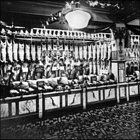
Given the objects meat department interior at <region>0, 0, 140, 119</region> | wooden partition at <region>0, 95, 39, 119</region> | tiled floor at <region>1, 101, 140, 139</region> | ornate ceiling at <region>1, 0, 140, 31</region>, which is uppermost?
ornate ceiling at <region>1, 0, 140, 31</region>

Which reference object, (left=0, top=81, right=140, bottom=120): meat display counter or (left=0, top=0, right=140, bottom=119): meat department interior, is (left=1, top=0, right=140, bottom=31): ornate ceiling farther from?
(left=0, top=81, right=140, bottom=120): meat display counter

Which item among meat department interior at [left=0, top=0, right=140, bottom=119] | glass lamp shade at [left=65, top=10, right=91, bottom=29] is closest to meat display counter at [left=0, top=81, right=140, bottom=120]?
meat department interior at [left=0, top=0, right=140, bottom=119]

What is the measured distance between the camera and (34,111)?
4.18 metres

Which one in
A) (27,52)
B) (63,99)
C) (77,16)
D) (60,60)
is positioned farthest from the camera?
(60,60)

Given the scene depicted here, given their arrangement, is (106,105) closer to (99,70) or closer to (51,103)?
(99,70)

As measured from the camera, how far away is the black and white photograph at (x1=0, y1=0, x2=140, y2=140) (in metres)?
3.57

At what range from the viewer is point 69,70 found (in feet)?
17.6

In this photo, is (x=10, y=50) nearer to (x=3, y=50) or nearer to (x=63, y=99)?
(x=3, y=50)

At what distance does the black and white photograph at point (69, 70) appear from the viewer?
3.57 metres

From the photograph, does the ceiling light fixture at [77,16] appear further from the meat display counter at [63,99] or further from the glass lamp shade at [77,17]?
the meat display counter at [63,99]

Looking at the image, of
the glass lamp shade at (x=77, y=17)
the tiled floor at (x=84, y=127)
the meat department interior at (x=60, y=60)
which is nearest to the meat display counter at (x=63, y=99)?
the meat department interior at (x=60, y=60)

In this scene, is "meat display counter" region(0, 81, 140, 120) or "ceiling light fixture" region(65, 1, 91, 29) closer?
"ceiling light fixture" region(65, 1, 91, 29)

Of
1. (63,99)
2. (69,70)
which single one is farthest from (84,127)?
(69,70)

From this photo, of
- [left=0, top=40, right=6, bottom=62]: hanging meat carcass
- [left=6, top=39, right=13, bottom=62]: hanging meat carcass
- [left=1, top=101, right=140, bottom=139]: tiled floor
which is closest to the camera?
[left=1, top=101, right=140, bottom=139]: tiled floor
